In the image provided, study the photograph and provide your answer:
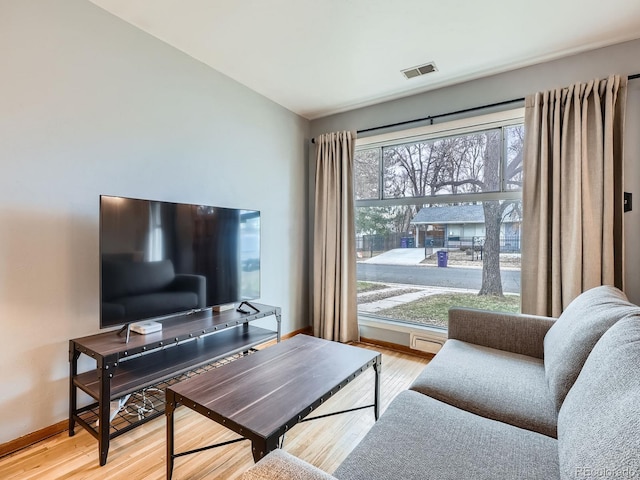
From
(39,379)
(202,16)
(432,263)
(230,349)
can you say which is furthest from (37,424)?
(432,263)

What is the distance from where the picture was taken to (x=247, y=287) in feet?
8.67

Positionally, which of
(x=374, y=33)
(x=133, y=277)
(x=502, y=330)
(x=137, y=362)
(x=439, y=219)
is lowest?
(x=137, y=362)

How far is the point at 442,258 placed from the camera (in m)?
3.07

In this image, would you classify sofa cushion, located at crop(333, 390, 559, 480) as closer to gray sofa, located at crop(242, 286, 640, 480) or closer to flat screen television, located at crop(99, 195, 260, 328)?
gray sofa, located at crop(242, 286, 640, 480)

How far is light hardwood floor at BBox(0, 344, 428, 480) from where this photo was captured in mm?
1519

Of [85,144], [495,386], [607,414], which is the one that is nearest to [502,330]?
[495,386]

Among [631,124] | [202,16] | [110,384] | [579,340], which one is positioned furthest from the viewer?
[631,124]

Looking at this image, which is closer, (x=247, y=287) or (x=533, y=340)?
(x=533, y=340)

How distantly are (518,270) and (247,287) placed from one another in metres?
2.33

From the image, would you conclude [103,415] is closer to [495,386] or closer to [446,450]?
[446,450]

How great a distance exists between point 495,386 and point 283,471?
1.17 m

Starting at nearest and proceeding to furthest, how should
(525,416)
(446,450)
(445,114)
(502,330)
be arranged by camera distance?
(446,450) → (525,416) → (502,330) → (445,114)

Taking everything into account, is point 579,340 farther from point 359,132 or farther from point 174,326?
point 359,132

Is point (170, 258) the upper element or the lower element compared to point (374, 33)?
lower
